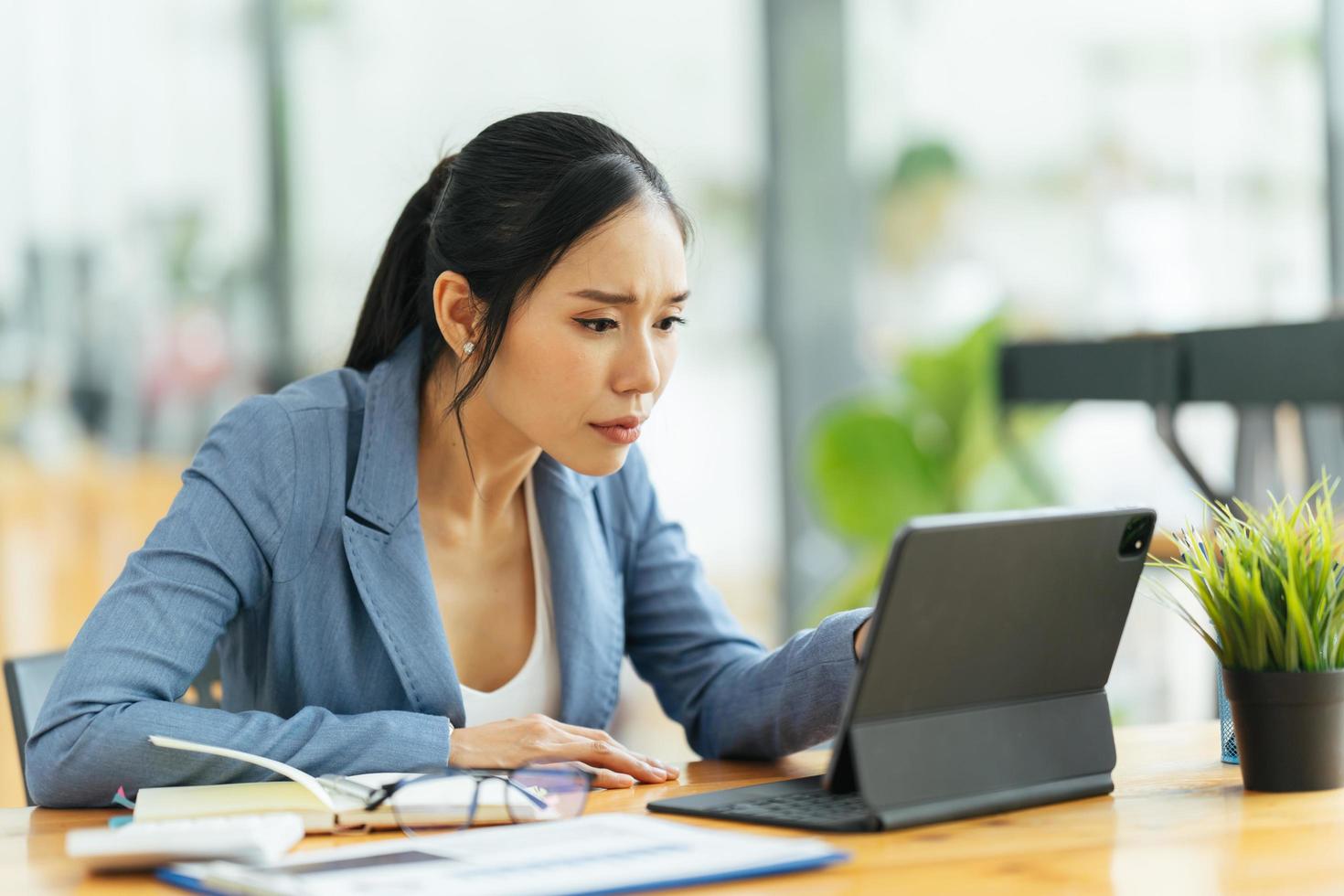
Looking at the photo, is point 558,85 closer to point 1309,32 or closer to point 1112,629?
point 1309,32

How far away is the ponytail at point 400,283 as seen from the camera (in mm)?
1795

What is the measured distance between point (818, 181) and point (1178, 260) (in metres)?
1.02

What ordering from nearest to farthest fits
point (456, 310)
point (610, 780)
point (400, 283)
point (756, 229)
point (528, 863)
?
point (528, 863)
point (610, 780)
point (456, 310)
point (400, 283)
point (756, 229)

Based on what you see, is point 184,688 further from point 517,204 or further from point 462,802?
point 517,204

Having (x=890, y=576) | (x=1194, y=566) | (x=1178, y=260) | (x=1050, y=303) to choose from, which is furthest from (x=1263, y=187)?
(x=890, y=576)

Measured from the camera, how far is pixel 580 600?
1.74 metres

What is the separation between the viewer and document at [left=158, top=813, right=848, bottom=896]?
95 centimetres

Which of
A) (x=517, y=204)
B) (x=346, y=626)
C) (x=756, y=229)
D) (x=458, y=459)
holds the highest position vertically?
(x=756, y=229)

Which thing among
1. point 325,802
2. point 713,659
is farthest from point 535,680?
point 325,802

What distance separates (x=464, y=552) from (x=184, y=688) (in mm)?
413

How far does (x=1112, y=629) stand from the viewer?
1.29 m

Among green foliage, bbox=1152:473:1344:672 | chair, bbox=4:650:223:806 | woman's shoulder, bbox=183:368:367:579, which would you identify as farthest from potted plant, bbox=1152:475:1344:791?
chair, bbox=4:650:223:806

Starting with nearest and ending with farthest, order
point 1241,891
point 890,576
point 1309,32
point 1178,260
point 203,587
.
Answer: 1. point 1241,891
2. point 890,576
3. point 203,587
4. point 1309,32
5. point 1178,260

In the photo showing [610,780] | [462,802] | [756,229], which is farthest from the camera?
[756,229]
